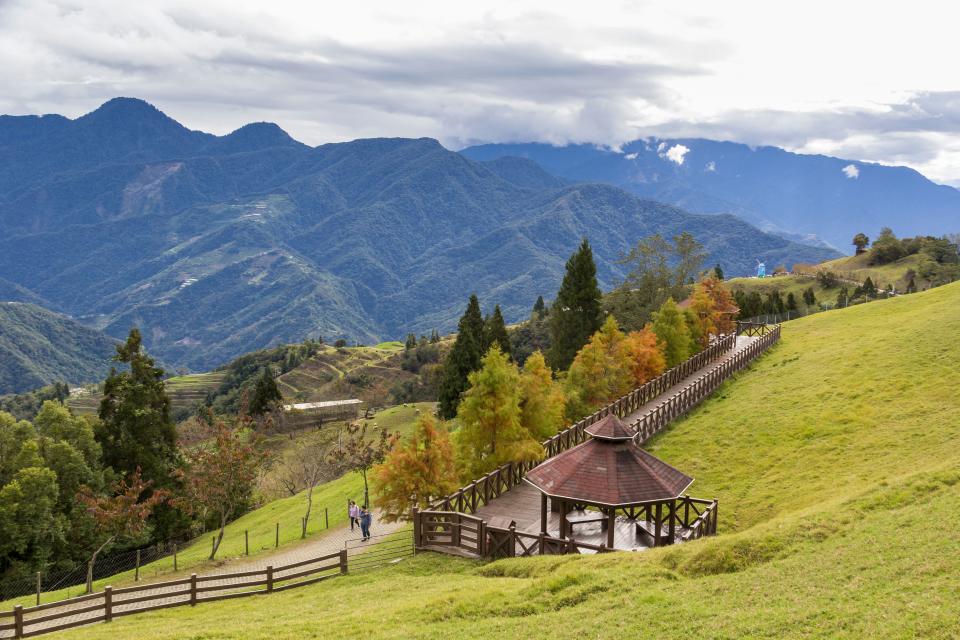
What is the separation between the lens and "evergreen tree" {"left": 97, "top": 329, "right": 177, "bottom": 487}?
4584cm

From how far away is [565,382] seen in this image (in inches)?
1672

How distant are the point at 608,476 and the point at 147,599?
1420cm

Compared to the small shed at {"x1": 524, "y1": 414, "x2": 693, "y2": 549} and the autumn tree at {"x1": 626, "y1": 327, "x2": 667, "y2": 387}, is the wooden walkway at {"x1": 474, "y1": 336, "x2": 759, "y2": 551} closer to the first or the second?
the small shed at {"x1": 524, "y1": 414, "x2": 693, "y2": 549}

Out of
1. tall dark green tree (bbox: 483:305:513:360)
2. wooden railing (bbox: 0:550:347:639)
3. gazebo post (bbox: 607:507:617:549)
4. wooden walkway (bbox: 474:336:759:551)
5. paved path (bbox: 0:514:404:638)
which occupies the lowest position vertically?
paved path (bbox: 0:514:404:638)

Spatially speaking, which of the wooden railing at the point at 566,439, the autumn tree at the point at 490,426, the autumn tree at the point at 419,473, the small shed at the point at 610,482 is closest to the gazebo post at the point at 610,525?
the small shed at the point at 610,482

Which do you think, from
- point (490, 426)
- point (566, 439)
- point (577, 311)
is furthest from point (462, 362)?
point (490, 426)

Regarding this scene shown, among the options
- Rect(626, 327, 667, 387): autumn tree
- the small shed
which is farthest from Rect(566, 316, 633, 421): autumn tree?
the small shed

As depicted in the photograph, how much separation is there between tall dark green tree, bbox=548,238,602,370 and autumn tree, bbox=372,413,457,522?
3628 cm

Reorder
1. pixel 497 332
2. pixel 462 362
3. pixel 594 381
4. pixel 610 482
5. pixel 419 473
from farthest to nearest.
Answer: pixel 497 332
pixel 462 362
pixel 594 381
pixel 419 473
pixel 610 482

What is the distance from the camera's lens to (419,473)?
28.0 m

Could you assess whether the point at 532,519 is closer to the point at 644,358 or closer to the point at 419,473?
the point at 419,473

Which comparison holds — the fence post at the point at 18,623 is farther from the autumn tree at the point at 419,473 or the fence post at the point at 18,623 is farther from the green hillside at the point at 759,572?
the autumn tree at the point at 419,473

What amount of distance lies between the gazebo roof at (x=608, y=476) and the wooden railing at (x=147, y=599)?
782 centimetres

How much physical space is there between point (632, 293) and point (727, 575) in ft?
201
